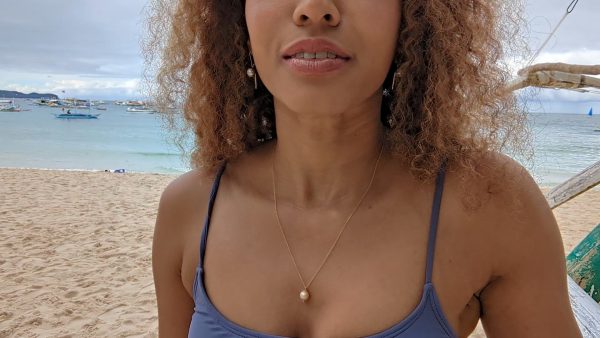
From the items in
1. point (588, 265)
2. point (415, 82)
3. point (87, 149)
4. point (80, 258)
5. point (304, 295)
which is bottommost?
point (87, 149)

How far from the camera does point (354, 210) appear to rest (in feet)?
4.22

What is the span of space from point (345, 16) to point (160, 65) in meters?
0.81

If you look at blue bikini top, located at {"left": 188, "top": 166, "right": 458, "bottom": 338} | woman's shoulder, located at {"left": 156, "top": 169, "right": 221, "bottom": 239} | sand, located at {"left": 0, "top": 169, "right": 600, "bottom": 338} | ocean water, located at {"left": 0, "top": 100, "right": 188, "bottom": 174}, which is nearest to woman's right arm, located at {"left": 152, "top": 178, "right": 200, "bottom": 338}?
woman's shoulder, located at {"left": 156, "top": 169, "right": 221, "bottom": 239}

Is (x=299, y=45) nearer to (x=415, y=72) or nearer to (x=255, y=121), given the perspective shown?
(x=415, y=72)

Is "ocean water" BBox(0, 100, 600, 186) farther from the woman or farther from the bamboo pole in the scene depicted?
the woman

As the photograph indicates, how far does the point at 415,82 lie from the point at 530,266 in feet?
1.69

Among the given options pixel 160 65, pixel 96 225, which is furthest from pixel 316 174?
pixel 96 225

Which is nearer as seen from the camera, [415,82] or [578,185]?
[415,82]

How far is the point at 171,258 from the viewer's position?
4.64 feet

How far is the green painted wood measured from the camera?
199cm

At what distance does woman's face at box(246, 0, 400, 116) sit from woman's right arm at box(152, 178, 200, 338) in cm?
49

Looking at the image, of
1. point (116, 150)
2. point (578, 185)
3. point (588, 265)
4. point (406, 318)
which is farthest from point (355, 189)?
point (116, 150)

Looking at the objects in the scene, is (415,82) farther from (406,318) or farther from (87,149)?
(87,149)

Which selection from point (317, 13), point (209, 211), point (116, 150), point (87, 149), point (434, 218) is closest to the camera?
point (317, 13)
